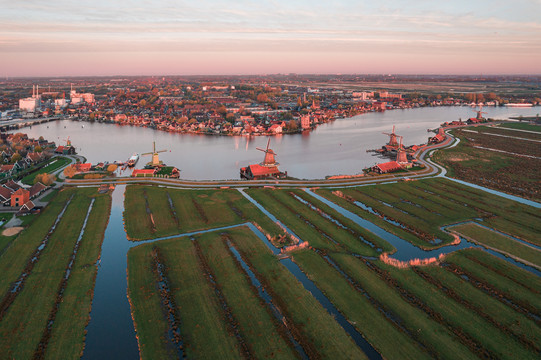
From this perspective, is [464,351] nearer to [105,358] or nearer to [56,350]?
[105,358]

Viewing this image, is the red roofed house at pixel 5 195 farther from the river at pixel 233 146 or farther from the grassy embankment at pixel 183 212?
the river at pixel 233 146

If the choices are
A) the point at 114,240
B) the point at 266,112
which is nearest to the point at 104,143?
the point at 114,240

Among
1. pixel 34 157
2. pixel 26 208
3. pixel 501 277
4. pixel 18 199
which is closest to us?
pixel 501 277

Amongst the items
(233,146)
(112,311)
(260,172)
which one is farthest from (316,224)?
(233,146)

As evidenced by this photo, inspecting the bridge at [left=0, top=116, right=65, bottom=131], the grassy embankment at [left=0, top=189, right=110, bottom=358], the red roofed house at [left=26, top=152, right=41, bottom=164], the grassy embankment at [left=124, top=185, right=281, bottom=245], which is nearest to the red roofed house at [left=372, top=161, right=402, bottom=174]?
the grassy embankment at [left=124, top=185, right=281, bottom=245]

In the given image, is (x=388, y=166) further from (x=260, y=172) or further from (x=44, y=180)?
(x=44, y=180)

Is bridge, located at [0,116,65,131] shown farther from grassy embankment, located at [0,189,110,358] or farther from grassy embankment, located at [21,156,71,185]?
grassy embankment, located at [0,189,110,358]
